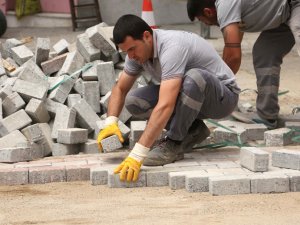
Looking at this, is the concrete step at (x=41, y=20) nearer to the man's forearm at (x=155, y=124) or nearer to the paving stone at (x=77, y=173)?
the paving stone at (x=77, y=173)

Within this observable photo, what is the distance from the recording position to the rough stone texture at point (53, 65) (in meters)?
7.15

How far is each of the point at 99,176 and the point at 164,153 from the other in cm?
53

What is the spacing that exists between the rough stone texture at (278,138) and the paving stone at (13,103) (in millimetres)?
2247

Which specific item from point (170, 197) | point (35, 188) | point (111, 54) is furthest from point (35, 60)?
point (170, 197)

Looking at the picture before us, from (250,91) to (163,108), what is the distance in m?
3.56

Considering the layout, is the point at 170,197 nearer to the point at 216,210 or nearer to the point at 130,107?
the point at 216,210

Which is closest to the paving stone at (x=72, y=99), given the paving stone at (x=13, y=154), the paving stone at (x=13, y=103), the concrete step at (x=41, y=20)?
the paving stone at (x=13, y=103)

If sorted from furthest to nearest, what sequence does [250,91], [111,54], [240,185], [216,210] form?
1. [250,91]
2. [111,54]
3. [240,185]
4. [216,210]

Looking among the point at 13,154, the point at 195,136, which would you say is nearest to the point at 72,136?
the point at 13,154

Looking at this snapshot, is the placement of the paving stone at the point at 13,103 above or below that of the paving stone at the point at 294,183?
below

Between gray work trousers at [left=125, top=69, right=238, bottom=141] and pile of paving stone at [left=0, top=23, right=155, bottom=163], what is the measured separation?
0.37 meters

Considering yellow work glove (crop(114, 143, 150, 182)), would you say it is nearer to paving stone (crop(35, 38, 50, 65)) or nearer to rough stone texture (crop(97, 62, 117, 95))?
rough stone texture (crop(97, 62, 117, 95))

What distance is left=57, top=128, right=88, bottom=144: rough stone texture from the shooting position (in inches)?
220

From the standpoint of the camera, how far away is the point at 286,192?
431 cm
